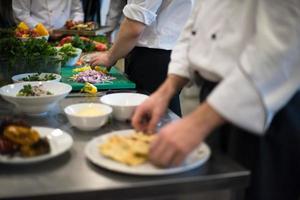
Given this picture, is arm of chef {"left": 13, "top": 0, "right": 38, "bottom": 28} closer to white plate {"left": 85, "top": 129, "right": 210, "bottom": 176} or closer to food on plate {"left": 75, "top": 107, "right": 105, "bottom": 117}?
food on plate {"left": 75, "top": 107, "right": 105, "bottom": 117}

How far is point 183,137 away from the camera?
76 cm

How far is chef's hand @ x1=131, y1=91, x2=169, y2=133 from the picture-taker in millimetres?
953

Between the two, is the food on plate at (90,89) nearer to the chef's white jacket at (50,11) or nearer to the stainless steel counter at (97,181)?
the stainless steel counter at (97,181)

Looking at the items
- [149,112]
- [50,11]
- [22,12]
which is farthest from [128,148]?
[50,11]

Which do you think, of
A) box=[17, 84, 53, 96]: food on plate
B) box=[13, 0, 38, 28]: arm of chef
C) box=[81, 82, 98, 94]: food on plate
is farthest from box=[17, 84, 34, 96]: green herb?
box=[13, 0, 38, 28]: arm of chef

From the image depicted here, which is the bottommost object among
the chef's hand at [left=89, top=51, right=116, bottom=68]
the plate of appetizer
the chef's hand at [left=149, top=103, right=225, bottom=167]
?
the chef's hand at [left=89, top=51, right=116, bottom=68]

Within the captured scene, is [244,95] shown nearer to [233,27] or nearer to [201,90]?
[233,27]

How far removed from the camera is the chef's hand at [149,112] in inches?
37.5

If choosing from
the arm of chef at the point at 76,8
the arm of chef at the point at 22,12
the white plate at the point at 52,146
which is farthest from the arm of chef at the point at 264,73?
the arm of chef at the point at 76,8

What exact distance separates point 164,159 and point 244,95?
0.62ft

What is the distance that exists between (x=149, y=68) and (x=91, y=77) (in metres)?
0.30

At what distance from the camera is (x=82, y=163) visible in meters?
0.84

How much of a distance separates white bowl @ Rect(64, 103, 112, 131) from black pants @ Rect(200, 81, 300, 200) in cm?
32

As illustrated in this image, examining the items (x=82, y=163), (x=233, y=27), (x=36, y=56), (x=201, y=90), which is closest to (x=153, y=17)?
(x=36, y=56)
